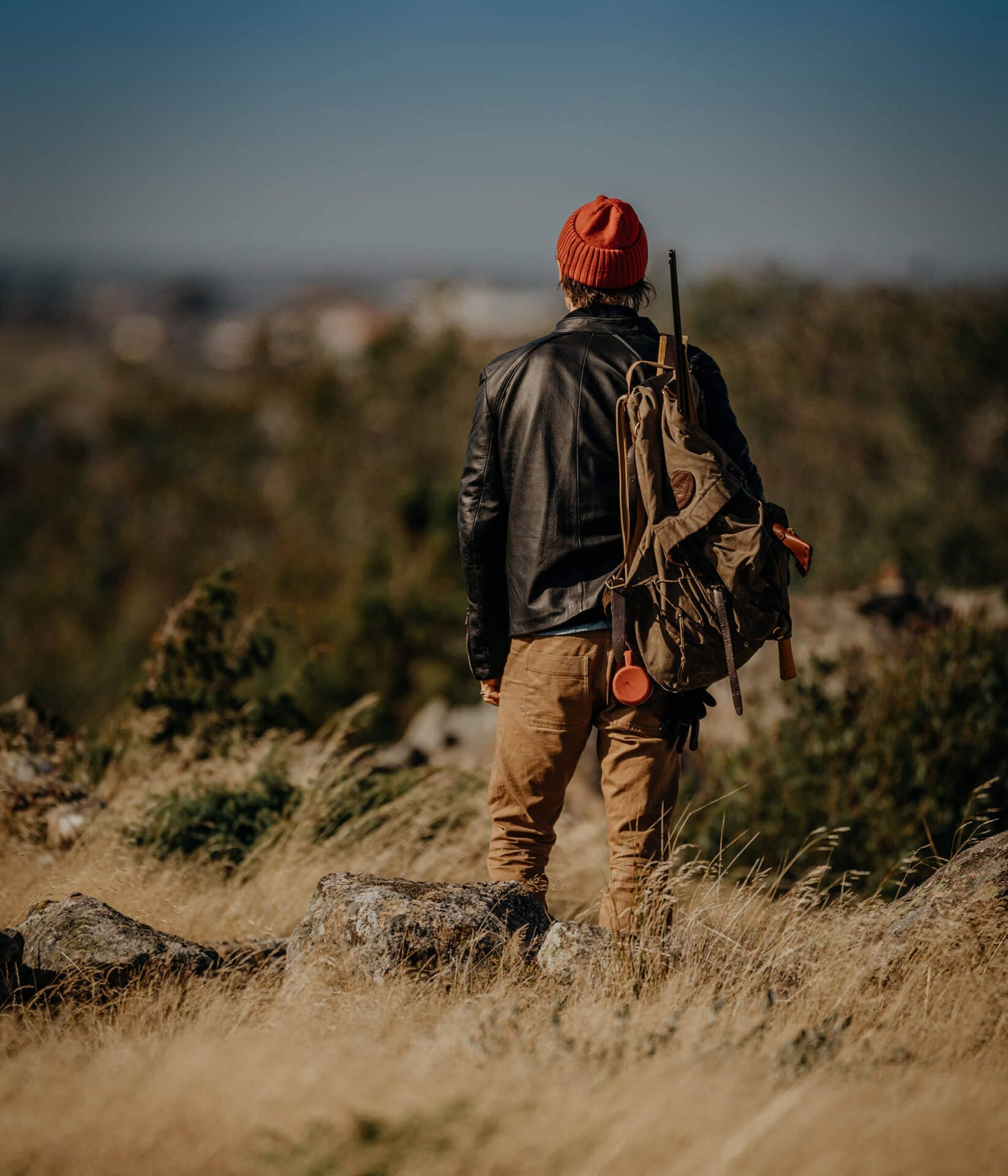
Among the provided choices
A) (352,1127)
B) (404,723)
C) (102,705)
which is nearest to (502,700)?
(352,1127)

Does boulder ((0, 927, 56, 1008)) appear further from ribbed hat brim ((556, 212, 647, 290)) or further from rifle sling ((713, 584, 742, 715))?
ribbed hat brim ((556, 212, 647, 290))

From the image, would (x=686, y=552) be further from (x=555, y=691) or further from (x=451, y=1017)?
(x=451, y=1017)

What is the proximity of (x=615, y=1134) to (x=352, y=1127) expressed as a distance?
48cm

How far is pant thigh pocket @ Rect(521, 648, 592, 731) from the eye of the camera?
2.84 meters

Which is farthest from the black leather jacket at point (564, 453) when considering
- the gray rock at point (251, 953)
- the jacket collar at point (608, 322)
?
the gray rock at point (251, 953)

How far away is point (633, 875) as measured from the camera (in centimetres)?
291

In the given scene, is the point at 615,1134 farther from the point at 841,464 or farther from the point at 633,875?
the point at 841,464

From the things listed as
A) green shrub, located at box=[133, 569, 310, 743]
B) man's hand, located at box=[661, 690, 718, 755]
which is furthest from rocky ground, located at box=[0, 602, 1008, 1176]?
green shrub, located at box=[133, 569, 310, 743]

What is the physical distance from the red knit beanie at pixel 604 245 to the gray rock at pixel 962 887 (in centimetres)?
195

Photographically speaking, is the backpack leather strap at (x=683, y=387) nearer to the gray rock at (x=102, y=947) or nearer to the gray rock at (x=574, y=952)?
the gray rock at (x=574, y=952)

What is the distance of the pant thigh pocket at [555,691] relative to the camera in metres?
2.84

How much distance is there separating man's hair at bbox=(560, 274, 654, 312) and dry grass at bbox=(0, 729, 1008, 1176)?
5.49 feet

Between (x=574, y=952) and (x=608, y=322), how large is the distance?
1.69m

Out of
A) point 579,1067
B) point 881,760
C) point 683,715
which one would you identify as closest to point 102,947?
point 579,1067
